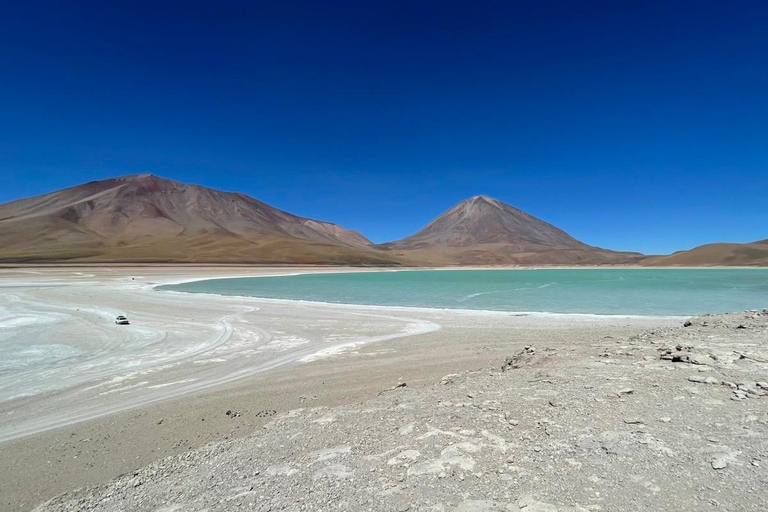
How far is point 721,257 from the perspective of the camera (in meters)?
153

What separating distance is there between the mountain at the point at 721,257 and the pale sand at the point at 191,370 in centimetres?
16756

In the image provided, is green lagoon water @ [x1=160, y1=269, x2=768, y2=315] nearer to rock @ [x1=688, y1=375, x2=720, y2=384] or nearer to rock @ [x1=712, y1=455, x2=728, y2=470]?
rock @ [x1=688, y1=375, x2=720, y2=384]

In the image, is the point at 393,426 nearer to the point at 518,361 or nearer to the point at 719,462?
the point at 719,462

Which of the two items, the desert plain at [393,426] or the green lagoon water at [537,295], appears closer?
the desert plain at [393,426]

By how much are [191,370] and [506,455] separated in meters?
8.42

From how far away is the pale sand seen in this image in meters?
5.89

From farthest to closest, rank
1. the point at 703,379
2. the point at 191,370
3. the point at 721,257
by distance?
the point at 721,257, the point at 191,370, the point at 703,379

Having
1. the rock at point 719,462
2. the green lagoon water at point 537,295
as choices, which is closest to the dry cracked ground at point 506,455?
the rock at point 719,462

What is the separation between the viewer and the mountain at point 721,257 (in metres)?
143

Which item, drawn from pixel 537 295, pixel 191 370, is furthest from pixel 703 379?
pixel 537 295

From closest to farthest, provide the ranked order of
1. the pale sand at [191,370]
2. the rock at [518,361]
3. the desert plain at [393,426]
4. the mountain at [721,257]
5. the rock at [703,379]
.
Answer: the desert plain at [393,426] < the pale sand at [191,370] < the rock at [703,379] < the rock at [518,361] < the mountain at [721,257]

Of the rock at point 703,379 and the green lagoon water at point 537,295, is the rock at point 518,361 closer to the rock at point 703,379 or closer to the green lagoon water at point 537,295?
the rock at point 703,379

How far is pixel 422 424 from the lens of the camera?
17.3 ft

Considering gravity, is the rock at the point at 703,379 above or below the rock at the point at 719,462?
above
